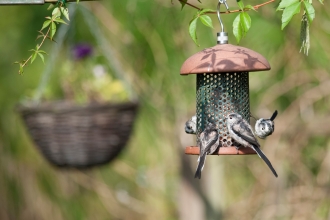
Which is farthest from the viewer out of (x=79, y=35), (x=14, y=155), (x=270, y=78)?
(x=14, y=155)

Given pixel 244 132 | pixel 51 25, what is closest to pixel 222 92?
pixel 244 132

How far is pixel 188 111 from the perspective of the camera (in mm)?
4609

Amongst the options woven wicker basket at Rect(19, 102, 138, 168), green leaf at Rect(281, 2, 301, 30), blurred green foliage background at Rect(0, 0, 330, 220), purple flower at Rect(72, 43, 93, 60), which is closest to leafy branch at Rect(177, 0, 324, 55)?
green leaf at Rect(281, 2, 301, 30)

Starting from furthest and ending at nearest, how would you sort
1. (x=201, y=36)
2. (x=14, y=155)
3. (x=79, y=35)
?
(x=14, y=155), (x=79, y=35), (x=201, y=36)

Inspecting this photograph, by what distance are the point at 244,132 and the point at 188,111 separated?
2.43 metres

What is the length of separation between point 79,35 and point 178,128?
1517mm

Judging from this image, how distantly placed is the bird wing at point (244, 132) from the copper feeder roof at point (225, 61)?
0.67 ft

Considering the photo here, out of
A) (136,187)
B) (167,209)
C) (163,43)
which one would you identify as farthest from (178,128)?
(136,187)

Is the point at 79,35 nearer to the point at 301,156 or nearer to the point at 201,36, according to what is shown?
the point at 201,36

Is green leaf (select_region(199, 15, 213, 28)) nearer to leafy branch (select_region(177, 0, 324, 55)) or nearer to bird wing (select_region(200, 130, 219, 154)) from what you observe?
leafy branch (select_region(177, 0, 324, 55))

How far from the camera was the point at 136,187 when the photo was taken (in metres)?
6.34

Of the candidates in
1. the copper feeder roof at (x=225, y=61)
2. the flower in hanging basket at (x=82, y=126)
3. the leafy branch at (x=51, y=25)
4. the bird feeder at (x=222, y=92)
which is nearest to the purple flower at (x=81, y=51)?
the flower in hanging basket at (x=82, y=126)

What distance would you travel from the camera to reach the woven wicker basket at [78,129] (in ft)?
12.2

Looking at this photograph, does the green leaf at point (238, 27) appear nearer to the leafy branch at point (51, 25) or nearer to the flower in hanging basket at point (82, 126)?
the leafy branch at point (51, 25)
